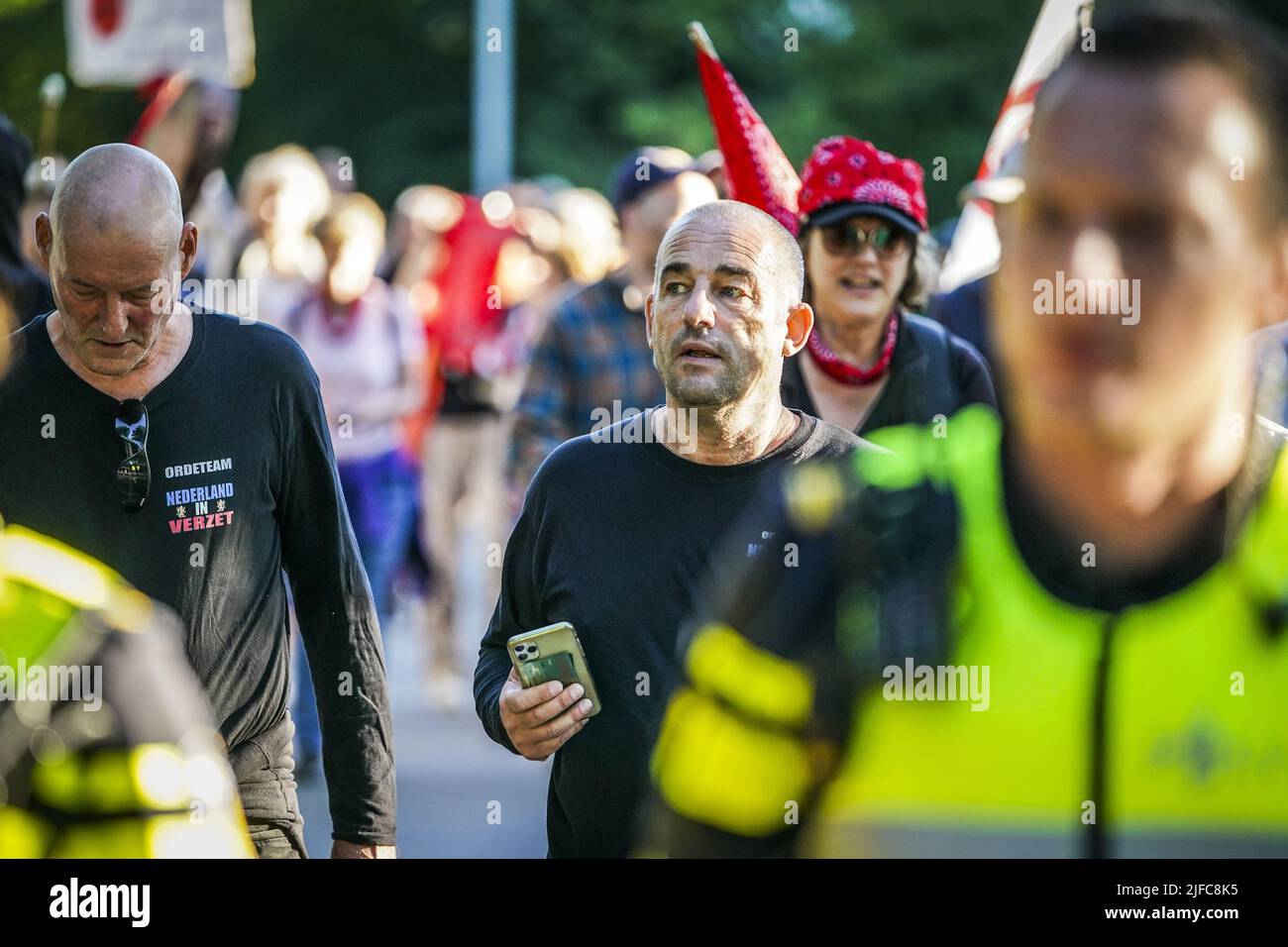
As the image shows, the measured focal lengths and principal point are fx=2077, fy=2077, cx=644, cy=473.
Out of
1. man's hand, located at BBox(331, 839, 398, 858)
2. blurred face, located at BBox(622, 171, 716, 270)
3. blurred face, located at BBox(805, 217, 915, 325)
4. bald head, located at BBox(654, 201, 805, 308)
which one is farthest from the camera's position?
blurred face, located at BBox(622, 171, 716, 270)

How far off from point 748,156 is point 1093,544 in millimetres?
3561

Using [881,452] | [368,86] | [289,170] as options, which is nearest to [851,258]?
[881,452]

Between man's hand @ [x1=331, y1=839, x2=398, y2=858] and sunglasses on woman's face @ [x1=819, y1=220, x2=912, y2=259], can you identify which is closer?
man's hand @ [x1=331, y1=839, x2=398, y2=858]

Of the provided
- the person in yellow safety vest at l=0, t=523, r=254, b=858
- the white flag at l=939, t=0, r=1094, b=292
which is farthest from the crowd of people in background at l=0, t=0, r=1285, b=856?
the person in yellow safety vest at l=0, t=523, r=254, b=858

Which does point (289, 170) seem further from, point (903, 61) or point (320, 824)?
point (903, 61)

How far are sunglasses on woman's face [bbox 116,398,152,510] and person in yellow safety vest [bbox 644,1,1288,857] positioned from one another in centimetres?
214

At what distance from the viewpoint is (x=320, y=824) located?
24.5 ft

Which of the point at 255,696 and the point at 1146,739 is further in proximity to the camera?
the point at 255,696

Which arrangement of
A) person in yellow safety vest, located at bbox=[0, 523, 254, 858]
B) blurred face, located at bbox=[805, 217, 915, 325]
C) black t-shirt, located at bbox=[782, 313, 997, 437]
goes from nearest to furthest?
person in yellow safety vest, located at bbox=[0, 523, 254, 858]
black t-shirt, located at bbox=[782, 313, 997, 437]
blurred face, located at bbox=[805, 217, 915, 325]

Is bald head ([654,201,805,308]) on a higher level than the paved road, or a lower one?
higher

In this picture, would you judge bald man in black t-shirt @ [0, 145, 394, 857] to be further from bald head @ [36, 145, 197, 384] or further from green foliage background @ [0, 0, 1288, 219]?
green foliage background @ [0, 0, 1288, 219]

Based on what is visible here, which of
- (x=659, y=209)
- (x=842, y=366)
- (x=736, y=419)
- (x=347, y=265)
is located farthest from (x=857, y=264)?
(x=347, y=265)

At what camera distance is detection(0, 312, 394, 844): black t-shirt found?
4023mm
